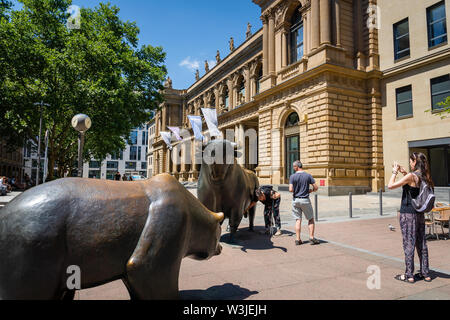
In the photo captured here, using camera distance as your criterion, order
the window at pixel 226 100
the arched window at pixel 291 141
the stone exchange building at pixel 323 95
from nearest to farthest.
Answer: the stone exchange building at pixel 323 95 < the arched window at pixel 291 141 < the window at pixel 226 100

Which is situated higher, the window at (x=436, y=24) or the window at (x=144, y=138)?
the window at (x=144, y=138)

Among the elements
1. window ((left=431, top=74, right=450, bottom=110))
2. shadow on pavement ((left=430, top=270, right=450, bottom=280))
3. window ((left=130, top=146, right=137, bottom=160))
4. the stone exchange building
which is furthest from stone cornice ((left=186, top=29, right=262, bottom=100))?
window ((left=130, top=146, right=137, bottom=160))

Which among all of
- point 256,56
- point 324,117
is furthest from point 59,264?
point 256,56

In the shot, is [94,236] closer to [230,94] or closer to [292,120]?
[292,120]

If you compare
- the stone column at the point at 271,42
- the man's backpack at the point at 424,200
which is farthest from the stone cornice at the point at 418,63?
the man's backpack at the point at 424,200

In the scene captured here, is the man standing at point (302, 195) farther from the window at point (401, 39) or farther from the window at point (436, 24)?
the window at point (401, 39)

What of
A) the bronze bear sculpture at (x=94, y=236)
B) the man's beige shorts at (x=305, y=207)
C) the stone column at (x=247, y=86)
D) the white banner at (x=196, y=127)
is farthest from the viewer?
the stone column at (x=247, y=86)

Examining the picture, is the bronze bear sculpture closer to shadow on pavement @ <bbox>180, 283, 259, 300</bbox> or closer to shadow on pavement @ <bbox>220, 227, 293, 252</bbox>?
shadow on pavement @ <bbox>180, 283, 259, 300</bbox>

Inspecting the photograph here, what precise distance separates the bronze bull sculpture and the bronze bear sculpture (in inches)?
112

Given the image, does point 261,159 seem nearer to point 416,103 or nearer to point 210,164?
point 416,103

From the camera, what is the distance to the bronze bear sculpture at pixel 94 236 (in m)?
1.60

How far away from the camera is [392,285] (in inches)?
150

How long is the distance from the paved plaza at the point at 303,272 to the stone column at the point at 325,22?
18161 millimetres

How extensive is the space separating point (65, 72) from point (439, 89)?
83.5ft
